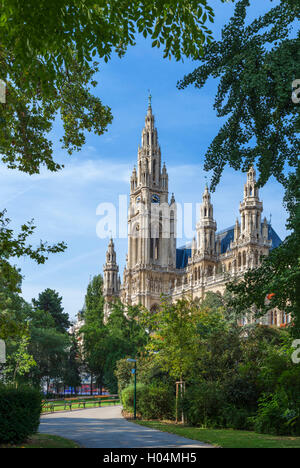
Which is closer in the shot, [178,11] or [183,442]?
[178,11]

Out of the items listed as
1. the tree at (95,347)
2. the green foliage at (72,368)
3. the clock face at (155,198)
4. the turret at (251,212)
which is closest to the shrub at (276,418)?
the tree at (95,347)

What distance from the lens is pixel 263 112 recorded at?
10.9 m

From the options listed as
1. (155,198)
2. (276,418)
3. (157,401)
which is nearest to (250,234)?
(155,198)

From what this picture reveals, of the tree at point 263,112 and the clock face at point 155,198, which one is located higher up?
the clock face at point 155,198

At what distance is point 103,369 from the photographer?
55438 mm

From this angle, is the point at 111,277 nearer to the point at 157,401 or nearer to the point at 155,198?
the point at 155,198

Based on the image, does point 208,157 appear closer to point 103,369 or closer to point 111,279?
point 103,369

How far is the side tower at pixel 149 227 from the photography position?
9150 centimetres

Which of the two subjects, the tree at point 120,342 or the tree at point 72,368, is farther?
the tree at point 72,368

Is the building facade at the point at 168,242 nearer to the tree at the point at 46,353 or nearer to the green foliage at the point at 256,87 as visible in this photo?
the tree at the point at 46,353

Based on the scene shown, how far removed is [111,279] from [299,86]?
334 feet

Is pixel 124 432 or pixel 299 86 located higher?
pixel 299 86

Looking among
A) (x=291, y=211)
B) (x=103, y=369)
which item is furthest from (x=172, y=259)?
(x=291, y=211)

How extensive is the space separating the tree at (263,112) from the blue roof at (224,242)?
62498 millimetres
